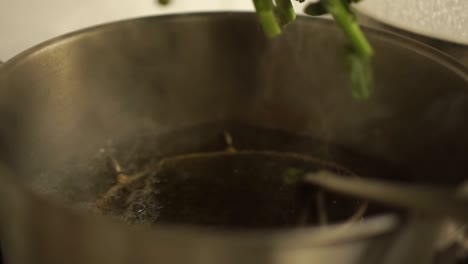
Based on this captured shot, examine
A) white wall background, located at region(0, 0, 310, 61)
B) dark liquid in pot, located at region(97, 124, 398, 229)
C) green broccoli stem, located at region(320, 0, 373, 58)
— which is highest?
white wall background, located at region(0, 0, 310, 61)

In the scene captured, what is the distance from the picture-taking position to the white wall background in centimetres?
63

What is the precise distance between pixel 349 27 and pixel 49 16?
1.23 ft

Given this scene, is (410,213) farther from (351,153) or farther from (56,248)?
(351,153)

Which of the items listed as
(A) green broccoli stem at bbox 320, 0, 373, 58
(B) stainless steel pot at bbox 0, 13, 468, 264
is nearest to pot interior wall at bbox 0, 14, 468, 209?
(B) stainless steel pot at bbox 0, 13, 468, 264

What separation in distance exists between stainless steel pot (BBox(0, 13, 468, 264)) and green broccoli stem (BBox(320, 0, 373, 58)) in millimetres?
129

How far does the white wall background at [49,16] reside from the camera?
0.63 meters

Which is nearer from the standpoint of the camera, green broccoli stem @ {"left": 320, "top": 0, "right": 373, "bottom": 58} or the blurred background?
green broccoli stem @ {"left": 320, "top": 0, "right": 373, "bottom": 58}

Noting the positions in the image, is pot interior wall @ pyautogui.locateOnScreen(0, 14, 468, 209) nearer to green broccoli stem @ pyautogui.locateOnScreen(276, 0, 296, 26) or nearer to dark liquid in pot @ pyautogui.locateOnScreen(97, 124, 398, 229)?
dark liquid in pot @ pyautogui.locateOnScreen(97, 124, 398, 229)

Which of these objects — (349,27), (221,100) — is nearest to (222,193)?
(221,100)

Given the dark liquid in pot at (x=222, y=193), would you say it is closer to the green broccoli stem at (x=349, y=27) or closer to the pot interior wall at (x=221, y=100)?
the pot interior wall at (x=221, y=100)

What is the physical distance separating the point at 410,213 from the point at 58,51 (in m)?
0.42

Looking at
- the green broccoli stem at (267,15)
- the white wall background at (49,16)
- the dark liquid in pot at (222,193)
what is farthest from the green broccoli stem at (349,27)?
the white wall background at (49,16)

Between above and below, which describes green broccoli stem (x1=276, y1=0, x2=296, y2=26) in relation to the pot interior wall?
above

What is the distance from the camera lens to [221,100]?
2.32 feet
